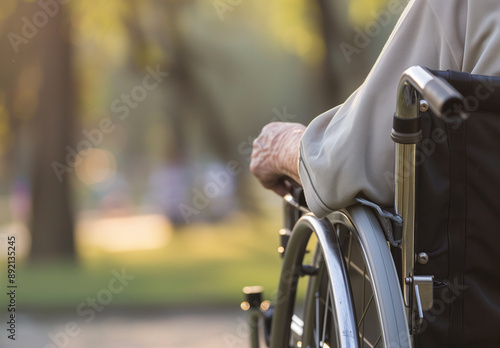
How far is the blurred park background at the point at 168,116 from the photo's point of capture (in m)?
7.92

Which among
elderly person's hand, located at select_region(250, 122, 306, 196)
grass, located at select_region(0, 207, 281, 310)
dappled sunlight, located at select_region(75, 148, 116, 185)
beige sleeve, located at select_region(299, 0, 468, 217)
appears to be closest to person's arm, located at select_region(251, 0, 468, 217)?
beige sleeve, located at select_region(299, 0, 468, 217)

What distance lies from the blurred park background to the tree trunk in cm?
2

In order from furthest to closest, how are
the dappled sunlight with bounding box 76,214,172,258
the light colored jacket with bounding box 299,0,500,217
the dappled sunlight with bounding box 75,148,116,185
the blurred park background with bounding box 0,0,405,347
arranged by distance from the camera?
the dappled sunlight with bounding box 75,148,116,185, the dappled sunlight with bounding box 76,214,172,258, the blurred park background with bounding box 0,0,405,347, the light colored jacket with bounding box 299,0,500,217

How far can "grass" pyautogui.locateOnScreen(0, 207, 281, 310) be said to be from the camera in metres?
7.66

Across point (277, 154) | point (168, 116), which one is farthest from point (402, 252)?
point (168, 116)

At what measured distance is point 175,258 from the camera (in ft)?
37.6

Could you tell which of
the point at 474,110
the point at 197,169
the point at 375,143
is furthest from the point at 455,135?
the point at 197,169

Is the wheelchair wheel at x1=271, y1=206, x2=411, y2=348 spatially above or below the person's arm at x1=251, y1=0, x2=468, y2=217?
below

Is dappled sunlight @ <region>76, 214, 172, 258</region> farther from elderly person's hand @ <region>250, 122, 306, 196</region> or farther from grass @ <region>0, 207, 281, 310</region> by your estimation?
elderly person's hand @ <region>250, 122, 306, 196</region>

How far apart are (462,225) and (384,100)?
300 millimetres

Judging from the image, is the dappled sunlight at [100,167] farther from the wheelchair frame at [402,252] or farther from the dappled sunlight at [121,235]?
the wheelchair frame at [402,252]

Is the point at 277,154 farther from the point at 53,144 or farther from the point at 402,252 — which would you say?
the point at 53,144

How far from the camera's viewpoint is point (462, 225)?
1559 mm

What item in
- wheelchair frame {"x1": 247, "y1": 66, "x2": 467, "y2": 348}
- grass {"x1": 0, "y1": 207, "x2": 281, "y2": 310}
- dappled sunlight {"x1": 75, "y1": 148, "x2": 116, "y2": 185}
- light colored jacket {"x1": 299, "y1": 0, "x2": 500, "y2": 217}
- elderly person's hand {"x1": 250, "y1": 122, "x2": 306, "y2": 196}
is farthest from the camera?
dappled sunlight {"x1": 75, "y1": 148, "x2": 116, "y2": 185}
